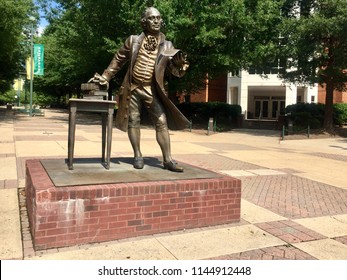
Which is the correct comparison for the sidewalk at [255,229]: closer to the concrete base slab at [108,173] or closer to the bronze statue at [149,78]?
the concrete base slab at [108,173]

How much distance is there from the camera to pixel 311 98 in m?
38.3

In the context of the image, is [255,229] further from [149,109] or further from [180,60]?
[180,60]

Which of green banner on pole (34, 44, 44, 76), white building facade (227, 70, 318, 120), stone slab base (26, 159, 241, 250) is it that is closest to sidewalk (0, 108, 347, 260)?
stone slab base (26, 159, 241, 250)

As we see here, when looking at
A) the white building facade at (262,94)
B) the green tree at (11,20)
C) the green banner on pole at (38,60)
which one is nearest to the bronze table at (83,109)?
the green tree at (11,20)

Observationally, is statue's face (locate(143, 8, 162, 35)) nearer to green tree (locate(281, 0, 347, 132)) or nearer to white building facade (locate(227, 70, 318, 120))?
green tree (locate(281, 0, 347, 132))

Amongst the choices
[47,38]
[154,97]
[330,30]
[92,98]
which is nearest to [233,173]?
[154,97]

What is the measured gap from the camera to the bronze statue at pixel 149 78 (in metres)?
5.09

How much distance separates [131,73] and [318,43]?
18.2 metres

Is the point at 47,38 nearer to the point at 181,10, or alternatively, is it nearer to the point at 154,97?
the point at 181,10

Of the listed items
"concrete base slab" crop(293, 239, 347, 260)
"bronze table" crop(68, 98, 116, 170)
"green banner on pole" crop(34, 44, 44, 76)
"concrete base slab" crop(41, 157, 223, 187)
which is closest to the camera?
"concrete base slab" crop(293, 239, 347, 260)

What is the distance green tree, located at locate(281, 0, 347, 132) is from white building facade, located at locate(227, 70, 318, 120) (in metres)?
12.4

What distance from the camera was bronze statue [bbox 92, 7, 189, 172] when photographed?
509 cm

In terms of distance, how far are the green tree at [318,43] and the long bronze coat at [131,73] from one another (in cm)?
1640

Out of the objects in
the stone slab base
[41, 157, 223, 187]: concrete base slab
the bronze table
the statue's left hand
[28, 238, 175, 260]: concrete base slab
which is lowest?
[28, 238, 175, 260]: concrete base slab
